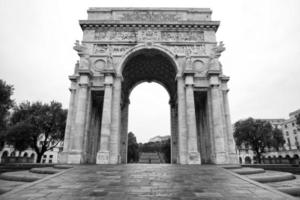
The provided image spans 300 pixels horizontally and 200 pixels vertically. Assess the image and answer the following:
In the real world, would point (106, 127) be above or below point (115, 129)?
above

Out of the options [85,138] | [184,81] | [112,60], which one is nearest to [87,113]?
[85,138]

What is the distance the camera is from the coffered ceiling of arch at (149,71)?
24.2 meters

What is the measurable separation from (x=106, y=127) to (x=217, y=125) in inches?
475

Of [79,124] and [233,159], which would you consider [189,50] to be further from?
[79,124]

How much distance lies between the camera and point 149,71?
27.9 meters

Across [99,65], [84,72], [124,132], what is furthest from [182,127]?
[84,72]

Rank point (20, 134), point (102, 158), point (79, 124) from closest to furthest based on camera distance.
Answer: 1. point (102, 158)
2. point (79, 124)
3. point (20, 134)

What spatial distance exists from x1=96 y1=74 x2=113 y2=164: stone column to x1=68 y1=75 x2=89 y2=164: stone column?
2.09 meters

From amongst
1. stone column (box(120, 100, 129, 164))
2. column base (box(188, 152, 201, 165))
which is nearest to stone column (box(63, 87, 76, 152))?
stone column (box(120, 100, 129, 164))

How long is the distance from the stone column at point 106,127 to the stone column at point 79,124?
6.86 feet

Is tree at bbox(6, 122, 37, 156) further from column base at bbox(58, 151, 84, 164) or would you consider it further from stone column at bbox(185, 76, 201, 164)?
stone column at bbox(185, 76, 201, 164)

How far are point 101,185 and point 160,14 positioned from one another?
23.3 meters

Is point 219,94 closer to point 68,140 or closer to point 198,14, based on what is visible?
point 198,14

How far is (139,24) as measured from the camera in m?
23.3
